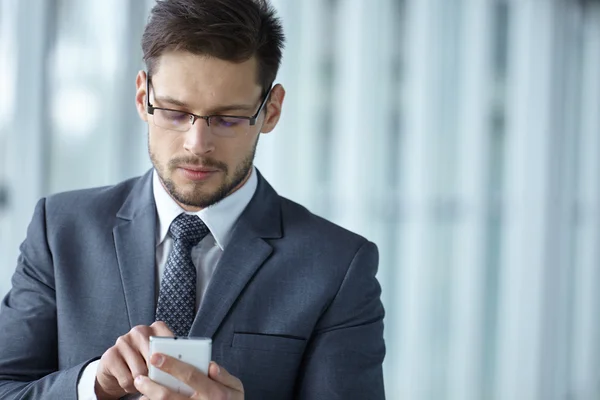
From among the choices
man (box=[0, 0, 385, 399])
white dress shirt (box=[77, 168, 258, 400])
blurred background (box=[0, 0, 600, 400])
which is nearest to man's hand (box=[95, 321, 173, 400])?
man (box=[0, 0, 385, 399])

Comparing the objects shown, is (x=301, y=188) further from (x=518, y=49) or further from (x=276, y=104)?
(x=276, y=104)

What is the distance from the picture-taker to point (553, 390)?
19.0 ft

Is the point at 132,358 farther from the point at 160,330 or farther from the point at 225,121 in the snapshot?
the point at 225,121

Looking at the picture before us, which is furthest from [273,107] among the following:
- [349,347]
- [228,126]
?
[349,347]

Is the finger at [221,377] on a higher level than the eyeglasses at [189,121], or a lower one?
lower

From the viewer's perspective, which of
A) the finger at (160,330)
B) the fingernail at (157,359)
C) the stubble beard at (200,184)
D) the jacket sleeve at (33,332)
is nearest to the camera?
the fingernail at (157,359)

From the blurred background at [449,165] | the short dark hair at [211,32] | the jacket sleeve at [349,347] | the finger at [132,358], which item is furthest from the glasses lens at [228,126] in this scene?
the blurred background at [449,165]

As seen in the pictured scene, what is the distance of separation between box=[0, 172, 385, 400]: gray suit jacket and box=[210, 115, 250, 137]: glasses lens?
222mm

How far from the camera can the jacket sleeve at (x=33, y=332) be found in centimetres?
158

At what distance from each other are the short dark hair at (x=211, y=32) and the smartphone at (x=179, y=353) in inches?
25.9

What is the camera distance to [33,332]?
169cm

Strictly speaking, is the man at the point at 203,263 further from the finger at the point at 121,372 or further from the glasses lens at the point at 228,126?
the finger at the point at 121,372


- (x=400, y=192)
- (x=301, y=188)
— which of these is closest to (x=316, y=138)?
(x=301, y=188)

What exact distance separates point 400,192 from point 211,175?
10.8 feet
